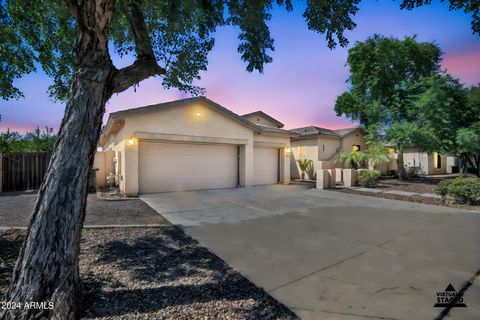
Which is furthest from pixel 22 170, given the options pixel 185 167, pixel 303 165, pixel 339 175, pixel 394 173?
pixel 394 173

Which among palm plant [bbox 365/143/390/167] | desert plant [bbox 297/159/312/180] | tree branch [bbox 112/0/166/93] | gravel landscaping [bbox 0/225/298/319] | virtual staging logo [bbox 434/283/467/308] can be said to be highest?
tree branch [bbox 112/0/166/93]

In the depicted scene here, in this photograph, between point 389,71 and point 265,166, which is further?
point 389,71

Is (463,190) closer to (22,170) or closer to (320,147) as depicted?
(320,147)

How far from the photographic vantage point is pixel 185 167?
11.7 m

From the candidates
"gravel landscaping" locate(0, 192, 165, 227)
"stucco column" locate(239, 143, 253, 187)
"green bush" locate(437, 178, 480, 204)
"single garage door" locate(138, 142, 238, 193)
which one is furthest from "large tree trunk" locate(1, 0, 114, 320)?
"green bush" locate(437, 178, 480, 204)

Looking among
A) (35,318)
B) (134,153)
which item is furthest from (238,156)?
(35,318)

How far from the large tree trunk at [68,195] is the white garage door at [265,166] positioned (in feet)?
39.0

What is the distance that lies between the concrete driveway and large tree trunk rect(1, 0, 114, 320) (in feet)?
6.97

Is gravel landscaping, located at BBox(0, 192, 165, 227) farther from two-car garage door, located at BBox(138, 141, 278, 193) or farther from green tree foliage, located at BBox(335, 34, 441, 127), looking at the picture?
green tree foliage, located at BBox(335, 34, 441, 127)

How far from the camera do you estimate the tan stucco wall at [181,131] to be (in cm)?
999

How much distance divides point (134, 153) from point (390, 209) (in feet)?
33.4

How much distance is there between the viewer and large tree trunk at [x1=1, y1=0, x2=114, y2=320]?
7.09ft

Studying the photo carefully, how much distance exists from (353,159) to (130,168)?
601 inches

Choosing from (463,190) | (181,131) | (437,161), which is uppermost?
(181,131)
